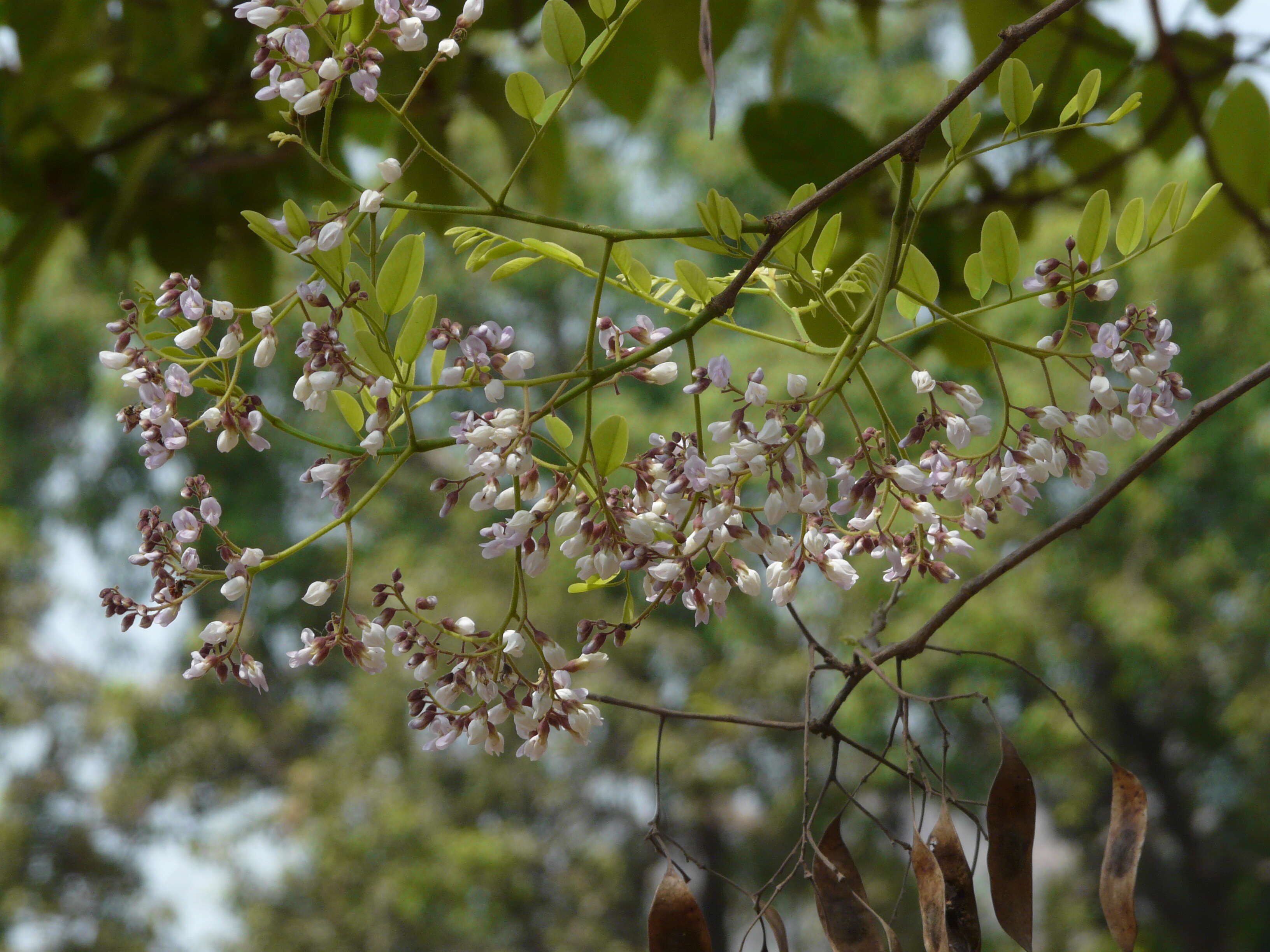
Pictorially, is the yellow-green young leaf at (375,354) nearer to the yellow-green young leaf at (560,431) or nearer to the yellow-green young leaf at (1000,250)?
the yellow-green young leaf at (560,431)

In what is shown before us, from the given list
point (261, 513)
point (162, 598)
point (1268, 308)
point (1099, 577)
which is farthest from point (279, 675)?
point (162, 598)

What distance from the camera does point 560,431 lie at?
0.37 meters

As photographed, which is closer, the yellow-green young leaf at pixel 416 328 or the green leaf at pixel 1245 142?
the yellow-green young leaf at pixel 416 328

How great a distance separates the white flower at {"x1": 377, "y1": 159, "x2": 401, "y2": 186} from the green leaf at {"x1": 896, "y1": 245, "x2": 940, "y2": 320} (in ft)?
0.47

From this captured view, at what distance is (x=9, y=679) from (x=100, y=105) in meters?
4.30

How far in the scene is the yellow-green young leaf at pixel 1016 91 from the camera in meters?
0.31

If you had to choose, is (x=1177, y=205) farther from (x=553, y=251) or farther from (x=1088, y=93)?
(x=553, y=251)

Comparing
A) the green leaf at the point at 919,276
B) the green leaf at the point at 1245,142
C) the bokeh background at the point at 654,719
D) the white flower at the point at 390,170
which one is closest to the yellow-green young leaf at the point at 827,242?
the green leaf at the point at 919,276

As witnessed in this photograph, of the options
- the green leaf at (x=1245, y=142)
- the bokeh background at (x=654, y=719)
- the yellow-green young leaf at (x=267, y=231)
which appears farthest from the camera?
the bokeh background at (x=654, y=719)

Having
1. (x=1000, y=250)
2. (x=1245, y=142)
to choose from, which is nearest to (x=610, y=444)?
(x=1000, y=250)

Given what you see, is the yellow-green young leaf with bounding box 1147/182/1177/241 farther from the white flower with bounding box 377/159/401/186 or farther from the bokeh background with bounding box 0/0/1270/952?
the bokeh background with bounding box 0/0/1270/952

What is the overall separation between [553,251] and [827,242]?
0.08 m

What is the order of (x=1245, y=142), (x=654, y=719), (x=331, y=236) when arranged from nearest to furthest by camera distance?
(x=331, y=236), (x=1245, y=142), (x=654, y=719)

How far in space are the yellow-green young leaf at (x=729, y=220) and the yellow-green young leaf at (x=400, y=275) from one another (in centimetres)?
8
